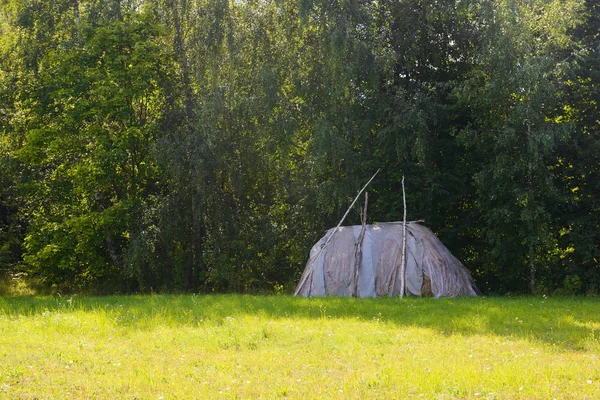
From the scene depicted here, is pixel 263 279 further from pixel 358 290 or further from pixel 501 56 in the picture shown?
pixel 501 56

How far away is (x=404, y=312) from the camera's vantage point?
13922 millimetres

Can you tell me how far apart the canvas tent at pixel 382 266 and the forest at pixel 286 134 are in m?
1.96

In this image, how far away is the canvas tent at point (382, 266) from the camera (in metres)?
18.5

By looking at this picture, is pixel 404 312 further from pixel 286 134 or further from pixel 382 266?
pixel 286 134

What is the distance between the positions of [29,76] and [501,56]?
1775 cm

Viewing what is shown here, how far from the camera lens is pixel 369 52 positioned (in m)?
21.2

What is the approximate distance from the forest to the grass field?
6.53 meters

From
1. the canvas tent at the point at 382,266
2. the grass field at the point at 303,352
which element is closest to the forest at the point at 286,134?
the canvas tent at the point at 382,266

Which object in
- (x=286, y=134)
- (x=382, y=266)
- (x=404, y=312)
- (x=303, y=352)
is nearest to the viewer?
(x=303, y=352)

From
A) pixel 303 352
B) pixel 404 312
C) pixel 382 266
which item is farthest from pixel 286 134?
pixel 303 352

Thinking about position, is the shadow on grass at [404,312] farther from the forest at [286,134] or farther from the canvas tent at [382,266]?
the forest at [286,134]

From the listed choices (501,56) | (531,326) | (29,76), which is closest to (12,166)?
(29,76)

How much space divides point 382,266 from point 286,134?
627 cm

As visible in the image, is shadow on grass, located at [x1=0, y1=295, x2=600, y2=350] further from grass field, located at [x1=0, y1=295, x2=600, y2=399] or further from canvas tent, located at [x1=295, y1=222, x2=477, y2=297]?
canvas tent, located at [x1=295, y1=222, x2=477, y2=297]
